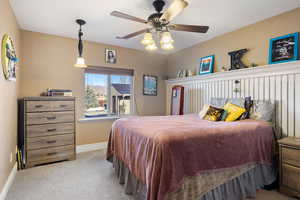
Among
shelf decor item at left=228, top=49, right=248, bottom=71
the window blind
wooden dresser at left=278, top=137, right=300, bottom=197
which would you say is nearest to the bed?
wooden dresser at left=278, top=137, right=300, bottom=197

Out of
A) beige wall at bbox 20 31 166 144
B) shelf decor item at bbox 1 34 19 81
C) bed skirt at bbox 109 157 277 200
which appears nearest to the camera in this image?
bed skirt at bbox 109 157 277 200

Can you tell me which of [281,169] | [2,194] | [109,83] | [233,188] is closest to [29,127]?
[2,194]

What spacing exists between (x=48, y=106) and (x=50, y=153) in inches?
32.7

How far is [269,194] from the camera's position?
1981 mm

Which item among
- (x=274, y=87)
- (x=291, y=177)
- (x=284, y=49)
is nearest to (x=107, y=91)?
(x=274, y=87)

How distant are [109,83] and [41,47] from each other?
1.53 metres

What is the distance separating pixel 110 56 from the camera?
153 inches

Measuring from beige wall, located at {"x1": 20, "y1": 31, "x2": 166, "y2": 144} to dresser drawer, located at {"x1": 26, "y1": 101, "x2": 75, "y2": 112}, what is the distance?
55cm

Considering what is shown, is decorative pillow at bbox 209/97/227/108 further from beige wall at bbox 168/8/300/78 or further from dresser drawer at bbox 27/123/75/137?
dresser drawer at bbox 27/123/75/137

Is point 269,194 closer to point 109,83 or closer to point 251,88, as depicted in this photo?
point 251,88

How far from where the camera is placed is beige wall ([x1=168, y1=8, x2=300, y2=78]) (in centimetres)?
238

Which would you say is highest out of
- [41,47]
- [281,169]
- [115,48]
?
[115,48]

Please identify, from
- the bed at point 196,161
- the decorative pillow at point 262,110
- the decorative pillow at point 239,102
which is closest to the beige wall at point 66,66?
the bed at point 196,161

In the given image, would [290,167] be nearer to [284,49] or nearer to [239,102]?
[239,102]
